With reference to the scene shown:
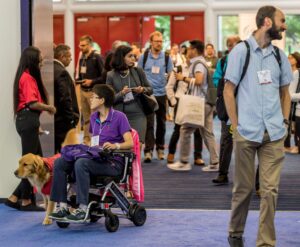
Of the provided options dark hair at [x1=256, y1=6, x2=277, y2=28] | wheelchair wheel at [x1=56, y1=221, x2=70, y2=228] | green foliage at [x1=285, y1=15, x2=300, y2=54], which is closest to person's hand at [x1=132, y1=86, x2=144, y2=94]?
wheelchair wheel at [x1=56, y1=221, x2=70, y2=228]

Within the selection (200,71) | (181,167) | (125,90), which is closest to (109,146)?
(125,90)

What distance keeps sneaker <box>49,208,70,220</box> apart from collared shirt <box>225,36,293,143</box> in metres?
1.74

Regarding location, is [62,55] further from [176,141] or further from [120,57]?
[176,141]

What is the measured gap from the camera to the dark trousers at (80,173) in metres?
6.01

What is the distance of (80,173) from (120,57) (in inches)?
81.2

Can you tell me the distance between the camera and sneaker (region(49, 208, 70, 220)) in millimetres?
6102

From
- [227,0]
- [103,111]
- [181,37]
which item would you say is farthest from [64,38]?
[103,111]

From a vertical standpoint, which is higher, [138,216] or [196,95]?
[196,95]

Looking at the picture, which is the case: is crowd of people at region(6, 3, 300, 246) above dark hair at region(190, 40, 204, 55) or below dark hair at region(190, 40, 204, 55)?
below

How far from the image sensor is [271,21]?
5039 millimetres

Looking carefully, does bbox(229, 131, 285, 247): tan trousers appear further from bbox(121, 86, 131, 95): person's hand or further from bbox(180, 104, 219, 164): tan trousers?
bbox(180, 104, 219, 164): tan trousers

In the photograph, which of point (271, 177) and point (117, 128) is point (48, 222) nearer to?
point (117, 128)

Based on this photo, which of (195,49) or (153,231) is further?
(195,49)

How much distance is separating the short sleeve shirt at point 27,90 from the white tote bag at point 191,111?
2.83m
